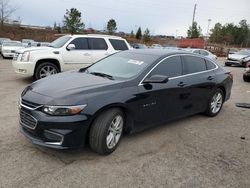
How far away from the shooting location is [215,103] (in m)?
6.31

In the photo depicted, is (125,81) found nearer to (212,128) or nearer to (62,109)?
(62,109)

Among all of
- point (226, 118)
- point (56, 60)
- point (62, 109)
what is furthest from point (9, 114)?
point (226, 118)

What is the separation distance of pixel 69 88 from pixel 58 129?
25.7 inches

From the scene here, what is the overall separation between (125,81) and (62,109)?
1126mm

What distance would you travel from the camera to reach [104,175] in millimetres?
3434

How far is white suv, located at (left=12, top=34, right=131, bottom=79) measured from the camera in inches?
352

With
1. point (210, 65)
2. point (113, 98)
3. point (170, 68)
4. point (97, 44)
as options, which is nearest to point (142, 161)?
point (113, 98)

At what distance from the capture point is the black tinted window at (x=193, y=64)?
5.39m

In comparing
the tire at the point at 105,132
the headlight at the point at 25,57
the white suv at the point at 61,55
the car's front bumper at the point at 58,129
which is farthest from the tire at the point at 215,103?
the headlight at the point at 25,57

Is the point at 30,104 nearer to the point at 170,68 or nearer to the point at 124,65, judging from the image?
the point at 124,65

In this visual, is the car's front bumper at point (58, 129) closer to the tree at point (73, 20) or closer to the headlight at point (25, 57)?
the headlight at point (25, 57)

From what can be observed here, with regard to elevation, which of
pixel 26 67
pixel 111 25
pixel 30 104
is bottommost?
pixel 26 67

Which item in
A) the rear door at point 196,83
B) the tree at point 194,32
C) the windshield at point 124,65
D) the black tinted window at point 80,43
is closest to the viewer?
the windshield at point 124,65

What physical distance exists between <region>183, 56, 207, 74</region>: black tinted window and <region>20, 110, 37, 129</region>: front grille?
303 centimetres
